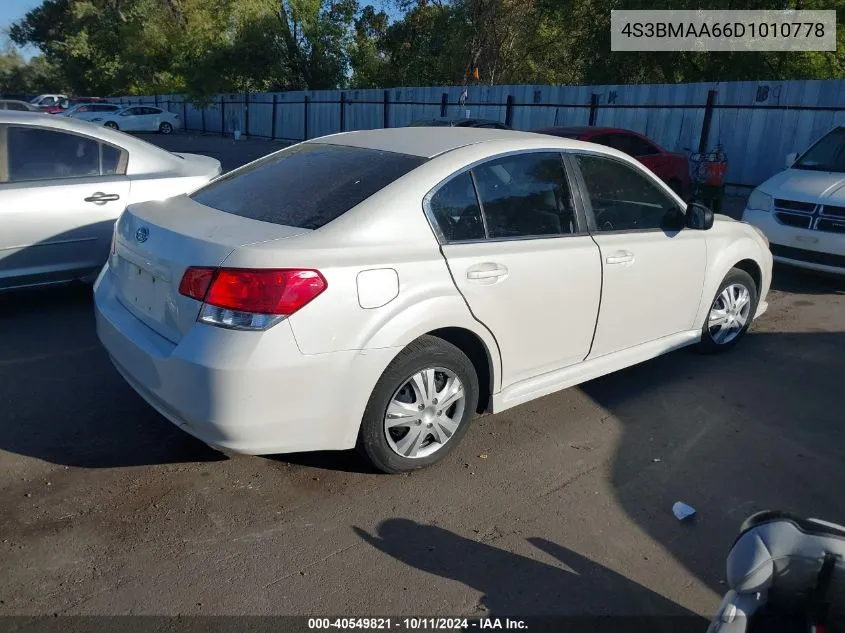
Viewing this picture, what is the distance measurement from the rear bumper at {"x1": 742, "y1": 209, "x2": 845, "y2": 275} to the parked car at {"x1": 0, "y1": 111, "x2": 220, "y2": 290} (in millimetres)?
6101

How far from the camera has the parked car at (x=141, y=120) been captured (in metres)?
32.1

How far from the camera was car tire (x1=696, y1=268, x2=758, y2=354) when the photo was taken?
5191 mm

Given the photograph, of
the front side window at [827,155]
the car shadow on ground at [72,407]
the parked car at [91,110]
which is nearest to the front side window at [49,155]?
the car shadow on ground at [72,407]

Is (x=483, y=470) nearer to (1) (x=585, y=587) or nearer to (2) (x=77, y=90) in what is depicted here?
(1) (x=585, y=587)

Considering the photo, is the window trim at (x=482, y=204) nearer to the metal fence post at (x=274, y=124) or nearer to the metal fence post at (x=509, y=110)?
the metal fence post at (x=509, y=110)

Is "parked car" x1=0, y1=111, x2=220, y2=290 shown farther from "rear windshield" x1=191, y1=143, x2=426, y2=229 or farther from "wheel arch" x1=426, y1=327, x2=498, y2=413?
"wheel arch" x1=426, y1=327, x2=498, y2=413

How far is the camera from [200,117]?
37781mm

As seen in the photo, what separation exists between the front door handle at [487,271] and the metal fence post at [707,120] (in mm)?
14147

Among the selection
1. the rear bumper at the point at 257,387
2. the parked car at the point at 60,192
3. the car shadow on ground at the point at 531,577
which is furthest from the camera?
the parked car at the point at 60,192

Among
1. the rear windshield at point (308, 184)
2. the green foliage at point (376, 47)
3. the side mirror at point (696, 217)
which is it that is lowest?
the side mirror at point (696, 217)

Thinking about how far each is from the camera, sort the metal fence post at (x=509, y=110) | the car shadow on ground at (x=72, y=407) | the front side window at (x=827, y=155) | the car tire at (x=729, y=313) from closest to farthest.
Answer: the car shadow on ground at (x=72, y=407)
the car tire at (x=729, y=313)
the front side window at (x=827, y=155)
the metal fence post at (x=509, y=110)

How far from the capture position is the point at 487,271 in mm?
3557

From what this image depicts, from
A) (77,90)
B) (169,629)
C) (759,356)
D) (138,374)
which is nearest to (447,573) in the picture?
(169,629)

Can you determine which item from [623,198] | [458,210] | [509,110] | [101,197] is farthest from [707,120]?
[458,210]
